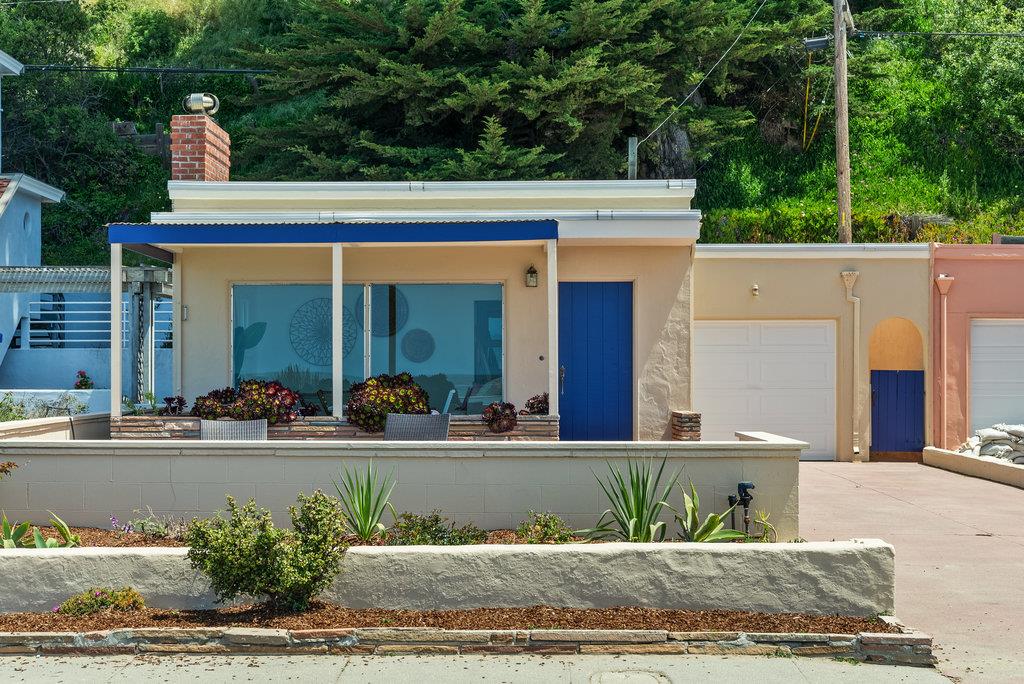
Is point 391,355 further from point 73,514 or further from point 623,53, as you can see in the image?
point 623,53

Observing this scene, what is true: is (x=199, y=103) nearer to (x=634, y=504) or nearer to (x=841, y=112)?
(x=634, y=504)

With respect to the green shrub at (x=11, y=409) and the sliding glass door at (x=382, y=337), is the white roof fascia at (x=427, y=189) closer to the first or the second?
the sliding glass door at (x=382, y=337)

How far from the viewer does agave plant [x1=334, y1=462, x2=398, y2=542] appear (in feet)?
28.0

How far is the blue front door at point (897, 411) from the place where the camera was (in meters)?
16.5

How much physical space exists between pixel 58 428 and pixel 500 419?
15.8ft

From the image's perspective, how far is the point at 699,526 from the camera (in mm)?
8781

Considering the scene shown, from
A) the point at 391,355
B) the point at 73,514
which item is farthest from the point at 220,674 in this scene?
the point at 391,355

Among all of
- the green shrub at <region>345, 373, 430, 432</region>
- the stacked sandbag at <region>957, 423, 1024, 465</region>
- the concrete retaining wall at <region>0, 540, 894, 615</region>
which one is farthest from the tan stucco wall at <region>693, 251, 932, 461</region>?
the concrete retaining wall at <region>0, 540, 894, 615</region>

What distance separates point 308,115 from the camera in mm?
28891

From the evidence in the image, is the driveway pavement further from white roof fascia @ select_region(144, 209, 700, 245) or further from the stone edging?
white roof fascia @ select_region(144, 209, 700, 245)

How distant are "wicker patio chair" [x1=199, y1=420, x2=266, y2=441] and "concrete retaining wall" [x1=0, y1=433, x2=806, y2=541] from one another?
2.11m

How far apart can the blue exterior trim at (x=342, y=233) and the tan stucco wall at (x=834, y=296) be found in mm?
4797

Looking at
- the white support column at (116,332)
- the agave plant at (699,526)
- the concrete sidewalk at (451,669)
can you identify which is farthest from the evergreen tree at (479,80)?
the concrete sidewalk at (451,669)

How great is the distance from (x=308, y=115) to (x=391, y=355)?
1703 cm
